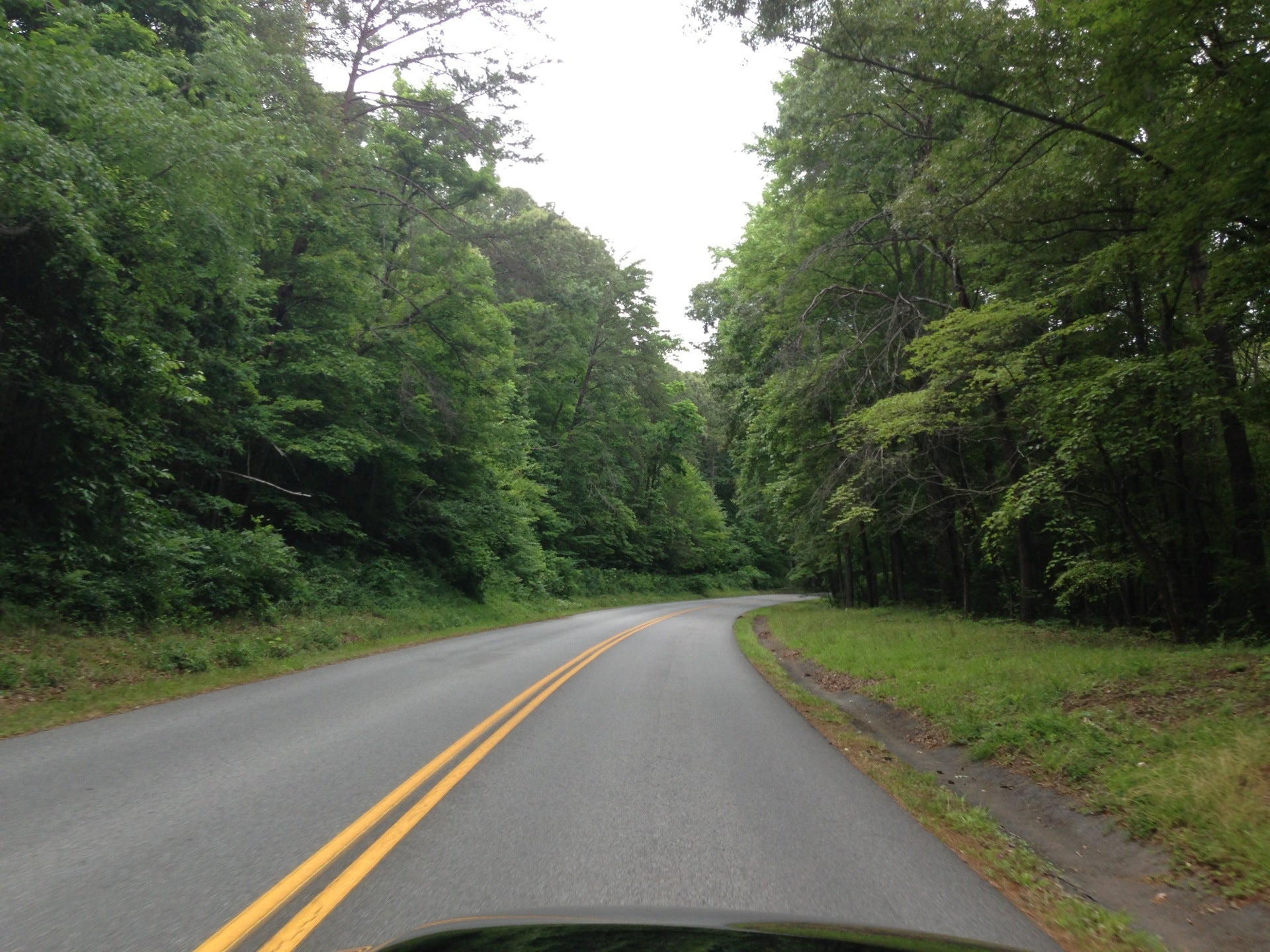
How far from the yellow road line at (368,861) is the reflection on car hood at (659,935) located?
0.82 m

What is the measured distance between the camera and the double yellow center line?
10.4 ft

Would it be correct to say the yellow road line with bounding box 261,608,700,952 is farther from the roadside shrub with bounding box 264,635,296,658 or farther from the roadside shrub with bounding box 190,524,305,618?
the roadside shrub with bounding box 190,524,305,618

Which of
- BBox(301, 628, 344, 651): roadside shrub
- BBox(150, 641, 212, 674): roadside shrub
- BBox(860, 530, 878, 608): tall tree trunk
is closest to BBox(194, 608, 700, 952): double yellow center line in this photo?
BBox(150, 641, 212, 674): roadside shrub

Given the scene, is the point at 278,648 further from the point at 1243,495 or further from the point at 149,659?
the point at 1243,495

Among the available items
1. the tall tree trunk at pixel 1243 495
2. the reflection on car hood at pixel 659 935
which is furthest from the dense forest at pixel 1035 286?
the reflection on car hood at pixel 659 935

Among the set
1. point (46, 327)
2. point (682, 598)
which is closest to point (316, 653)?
point (46, 327)

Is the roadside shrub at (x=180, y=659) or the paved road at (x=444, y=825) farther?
the roadside shrub at (x=180, y=659)

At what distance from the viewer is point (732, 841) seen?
4.45m

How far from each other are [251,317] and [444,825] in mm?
14763

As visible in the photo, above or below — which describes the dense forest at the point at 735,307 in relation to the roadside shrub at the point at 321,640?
above

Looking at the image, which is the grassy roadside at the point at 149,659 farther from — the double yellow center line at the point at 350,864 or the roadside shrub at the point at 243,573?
the double yellow center line at the point at 350,864

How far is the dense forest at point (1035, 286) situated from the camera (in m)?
7.67

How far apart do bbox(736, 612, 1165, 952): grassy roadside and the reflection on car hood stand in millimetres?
1318

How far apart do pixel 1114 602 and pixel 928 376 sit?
1021cm
